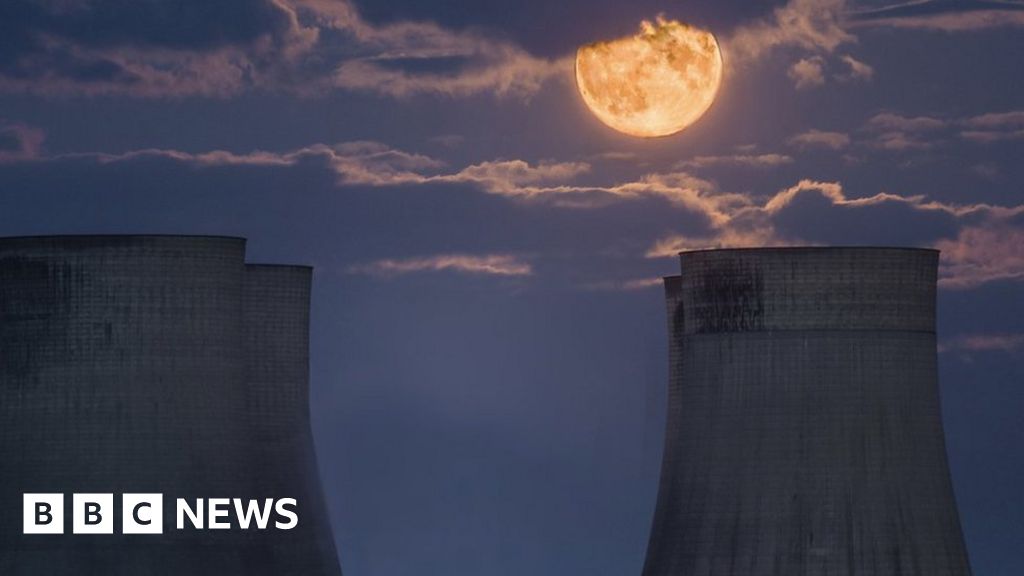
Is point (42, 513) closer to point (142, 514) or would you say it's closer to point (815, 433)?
point (142, 514)

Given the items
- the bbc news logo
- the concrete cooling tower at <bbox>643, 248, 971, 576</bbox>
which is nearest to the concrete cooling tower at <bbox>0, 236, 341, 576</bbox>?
the bbc news logo

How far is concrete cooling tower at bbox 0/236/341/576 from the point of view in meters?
51.6

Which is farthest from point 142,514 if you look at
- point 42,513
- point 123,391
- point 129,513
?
point 123,391

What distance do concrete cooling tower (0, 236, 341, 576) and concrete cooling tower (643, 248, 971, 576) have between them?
9.06 meters

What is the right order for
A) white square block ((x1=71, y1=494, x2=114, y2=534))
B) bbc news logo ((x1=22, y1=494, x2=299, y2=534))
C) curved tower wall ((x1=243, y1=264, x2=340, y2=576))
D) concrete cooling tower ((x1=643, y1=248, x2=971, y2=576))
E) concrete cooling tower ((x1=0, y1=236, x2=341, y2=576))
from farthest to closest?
curved tower wall ((x1=243, y1=264, x2=340, y2=576)) → bbc news logo ((x1=22, y1=494, x2=299, y2=534)) → white square block ((x1=71, y1=494, x2=114, y2=534)) → concrete cooling tower ((x1=0, y1=236, x2=341, y2=576)) → concrete cooling tower ((x1=643, y1=248, x2=971, y2=576))

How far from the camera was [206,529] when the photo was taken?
53.3 metres

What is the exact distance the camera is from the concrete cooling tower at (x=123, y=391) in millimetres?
51562

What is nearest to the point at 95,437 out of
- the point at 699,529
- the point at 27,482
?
the point at 27,482

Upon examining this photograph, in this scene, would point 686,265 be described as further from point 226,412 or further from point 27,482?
point 27,482

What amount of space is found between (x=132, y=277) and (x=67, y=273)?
47.7 inches

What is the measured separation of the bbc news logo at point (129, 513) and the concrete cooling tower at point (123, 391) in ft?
0.38

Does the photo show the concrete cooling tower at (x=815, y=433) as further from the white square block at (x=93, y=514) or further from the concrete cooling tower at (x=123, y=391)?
the white square block at (x=93, y=514)

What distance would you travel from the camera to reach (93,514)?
52125mm

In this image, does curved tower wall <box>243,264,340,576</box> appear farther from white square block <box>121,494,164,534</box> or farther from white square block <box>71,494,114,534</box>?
white square block <box>71,494,114,534</box>
